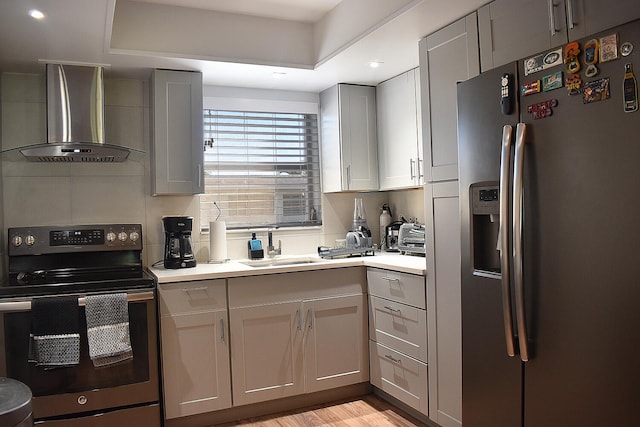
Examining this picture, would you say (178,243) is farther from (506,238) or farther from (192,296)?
(506,238)

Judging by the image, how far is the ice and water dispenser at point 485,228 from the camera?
194cm

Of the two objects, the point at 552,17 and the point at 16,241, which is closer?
the point at 552,17

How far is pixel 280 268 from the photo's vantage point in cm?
294

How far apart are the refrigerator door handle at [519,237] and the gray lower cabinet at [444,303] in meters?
0.67

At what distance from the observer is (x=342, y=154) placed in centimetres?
359

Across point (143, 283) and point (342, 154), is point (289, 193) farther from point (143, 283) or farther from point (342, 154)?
point (143, 283)

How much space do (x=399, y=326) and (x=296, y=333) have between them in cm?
61

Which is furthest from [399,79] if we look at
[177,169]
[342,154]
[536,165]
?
[536,165]

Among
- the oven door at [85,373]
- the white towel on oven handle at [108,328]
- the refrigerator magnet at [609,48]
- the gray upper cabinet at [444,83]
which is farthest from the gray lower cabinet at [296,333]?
the refrigerator magnet at [609,48]

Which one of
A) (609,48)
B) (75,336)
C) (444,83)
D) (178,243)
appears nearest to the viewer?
(609,48)

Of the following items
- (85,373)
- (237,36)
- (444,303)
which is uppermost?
(237,36)

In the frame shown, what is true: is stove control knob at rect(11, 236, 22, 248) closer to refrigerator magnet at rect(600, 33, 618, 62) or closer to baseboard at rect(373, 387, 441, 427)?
baseboard at rect(373, 387, 441, 427)

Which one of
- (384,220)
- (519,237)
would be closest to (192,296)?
(384,220)

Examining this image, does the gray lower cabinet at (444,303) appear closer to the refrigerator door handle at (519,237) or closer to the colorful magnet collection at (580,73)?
the refrigerator door handle at (519,237)
